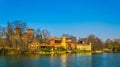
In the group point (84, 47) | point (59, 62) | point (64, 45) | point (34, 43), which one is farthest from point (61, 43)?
point (59, 62)

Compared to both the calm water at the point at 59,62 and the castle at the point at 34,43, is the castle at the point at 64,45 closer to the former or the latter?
the castle at the point at 34,43

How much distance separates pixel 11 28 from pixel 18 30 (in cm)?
361

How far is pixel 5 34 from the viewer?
11062cm

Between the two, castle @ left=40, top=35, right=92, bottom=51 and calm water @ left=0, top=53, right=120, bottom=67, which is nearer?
calm water @ left=0, top=53, right=120, bottom=67

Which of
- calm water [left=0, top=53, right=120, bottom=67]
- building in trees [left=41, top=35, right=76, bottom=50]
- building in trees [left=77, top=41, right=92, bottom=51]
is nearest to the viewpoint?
calm water [left=0, top=53, right=120, bottom=67]

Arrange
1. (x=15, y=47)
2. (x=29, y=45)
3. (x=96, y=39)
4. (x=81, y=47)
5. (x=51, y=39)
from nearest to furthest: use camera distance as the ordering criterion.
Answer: (x=15, y=47) → (x=29, y=45) → (x=51, y=39) → (x=81, y=47) → (x=96, y=39)

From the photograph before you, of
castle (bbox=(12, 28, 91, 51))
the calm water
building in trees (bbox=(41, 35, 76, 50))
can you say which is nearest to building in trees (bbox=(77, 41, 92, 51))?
castle (bbox=(12, 28, 91, 51))

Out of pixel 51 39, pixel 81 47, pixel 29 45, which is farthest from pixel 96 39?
pixel 29 45

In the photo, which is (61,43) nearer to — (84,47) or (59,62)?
(84,47)

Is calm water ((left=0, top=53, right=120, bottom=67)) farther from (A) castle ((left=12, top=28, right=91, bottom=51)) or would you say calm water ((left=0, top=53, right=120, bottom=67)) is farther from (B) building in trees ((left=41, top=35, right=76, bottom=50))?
(B) building in trees ((left=41, top=35, right=76, bottom=50))

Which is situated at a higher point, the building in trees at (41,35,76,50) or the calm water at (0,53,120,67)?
the building in trees at (41,35,76,50)

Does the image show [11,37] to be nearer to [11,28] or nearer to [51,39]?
[11,28]

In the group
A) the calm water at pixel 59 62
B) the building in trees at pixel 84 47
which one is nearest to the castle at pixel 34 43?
the building in trees at pixel 84 47

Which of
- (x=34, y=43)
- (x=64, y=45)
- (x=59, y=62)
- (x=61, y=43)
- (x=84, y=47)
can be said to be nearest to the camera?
(x=59, y=62)
